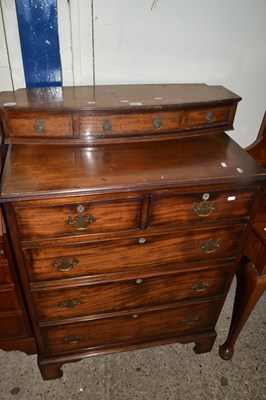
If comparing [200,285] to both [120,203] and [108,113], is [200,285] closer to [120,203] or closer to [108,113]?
[120,203]

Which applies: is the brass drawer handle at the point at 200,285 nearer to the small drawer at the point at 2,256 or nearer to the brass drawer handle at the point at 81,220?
the brass drawer handle at the point at 81,220

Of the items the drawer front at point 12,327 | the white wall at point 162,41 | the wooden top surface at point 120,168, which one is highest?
the white wall at point 162,41

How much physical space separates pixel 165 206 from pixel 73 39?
97 cm

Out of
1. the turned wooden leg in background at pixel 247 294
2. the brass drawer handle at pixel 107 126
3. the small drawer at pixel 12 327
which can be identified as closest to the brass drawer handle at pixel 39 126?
the brass drawer handle at pixel 107 126

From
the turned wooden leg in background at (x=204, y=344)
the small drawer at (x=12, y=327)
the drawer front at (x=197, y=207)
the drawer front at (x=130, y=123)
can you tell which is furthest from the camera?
the turned wooden leg in background at (x=204, y=344)

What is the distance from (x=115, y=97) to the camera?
4.85 ft

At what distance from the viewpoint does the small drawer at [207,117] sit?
1482mm

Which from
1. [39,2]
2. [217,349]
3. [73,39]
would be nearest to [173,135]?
[73,39]

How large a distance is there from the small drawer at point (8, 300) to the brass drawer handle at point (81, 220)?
2.20ft

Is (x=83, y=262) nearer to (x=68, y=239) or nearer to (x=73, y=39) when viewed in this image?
(x=68, y=239)

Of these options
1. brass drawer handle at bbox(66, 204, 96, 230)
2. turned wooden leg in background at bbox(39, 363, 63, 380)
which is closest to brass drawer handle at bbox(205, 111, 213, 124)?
brass drawer handle at bbox(66, 204, 96, 230)

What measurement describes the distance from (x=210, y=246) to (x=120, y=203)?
21.6 inches

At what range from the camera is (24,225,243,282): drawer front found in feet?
4.28

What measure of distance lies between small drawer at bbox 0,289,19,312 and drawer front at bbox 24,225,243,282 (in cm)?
34
